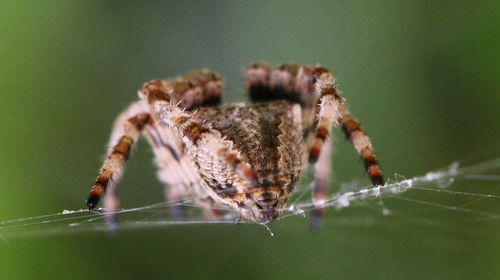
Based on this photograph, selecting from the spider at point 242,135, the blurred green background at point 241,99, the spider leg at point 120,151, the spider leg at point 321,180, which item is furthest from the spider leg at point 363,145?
the blurred green background at point 241,99

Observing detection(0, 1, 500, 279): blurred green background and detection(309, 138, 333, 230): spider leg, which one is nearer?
detection(309, 138, 333, 230): spider leg

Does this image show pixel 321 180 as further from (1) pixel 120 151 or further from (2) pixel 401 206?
(2) pixel 401 206

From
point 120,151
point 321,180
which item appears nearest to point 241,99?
point 321,180

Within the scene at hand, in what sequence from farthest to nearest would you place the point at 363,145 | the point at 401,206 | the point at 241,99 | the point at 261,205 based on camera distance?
the point at 401,206
the point at 241,99
the point at 363,145
the point at 261,205

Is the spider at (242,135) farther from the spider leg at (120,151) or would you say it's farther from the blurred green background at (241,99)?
the blurred green background at (241,99)

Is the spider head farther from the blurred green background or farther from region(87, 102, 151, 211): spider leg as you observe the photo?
the blurred green background

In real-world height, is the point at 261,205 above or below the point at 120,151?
below

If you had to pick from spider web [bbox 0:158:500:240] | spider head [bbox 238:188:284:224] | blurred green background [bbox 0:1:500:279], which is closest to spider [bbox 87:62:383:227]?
spider head [bbox 238:188:284:224]

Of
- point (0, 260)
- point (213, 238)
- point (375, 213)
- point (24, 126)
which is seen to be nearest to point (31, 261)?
point (0, 260)

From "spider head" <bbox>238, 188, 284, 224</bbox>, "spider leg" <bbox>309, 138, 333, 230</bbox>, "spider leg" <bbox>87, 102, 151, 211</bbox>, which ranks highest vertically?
"spider leg" <bbox>87, 102, 151, 211</bbox>
